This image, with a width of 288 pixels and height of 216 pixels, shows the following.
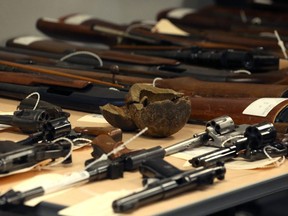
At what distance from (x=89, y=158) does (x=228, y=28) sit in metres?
2.23

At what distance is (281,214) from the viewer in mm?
3400

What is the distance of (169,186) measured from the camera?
1947mm

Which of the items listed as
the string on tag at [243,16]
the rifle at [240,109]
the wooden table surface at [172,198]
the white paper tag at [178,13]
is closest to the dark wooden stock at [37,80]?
the rifle at [240,109]

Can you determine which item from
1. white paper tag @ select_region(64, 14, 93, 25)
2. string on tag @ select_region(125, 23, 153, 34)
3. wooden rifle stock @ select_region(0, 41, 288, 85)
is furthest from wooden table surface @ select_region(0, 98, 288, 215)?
white paper tag @ select_region(64, 14, 93, 25)

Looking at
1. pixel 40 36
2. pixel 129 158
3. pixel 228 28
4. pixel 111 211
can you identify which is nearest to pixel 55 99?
pixel 129 158

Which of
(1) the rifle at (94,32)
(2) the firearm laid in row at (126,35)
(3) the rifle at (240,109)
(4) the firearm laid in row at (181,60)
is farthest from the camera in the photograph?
(1) the rifle at (94,32)

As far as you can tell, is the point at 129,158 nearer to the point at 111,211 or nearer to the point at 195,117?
the point at 111,211

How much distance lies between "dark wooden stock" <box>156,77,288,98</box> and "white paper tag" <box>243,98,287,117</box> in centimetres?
15

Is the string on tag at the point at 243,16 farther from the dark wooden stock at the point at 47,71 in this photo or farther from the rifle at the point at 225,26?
the dark wooden stock at the point at 47,71

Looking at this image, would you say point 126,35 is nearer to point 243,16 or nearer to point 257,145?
point 243,16

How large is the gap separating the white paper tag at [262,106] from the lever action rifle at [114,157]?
0.53 ft

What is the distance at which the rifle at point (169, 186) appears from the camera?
1.87 m

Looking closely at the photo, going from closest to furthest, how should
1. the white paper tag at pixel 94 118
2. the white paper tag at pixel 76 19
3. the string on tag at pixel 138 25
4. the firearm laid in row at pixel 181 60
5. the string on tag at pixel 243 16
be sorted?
the white paper tag at pixel 94 118
the firearm laid in row at pixel 181 60
the string on tag at pixel 138 25
the white paper tag at pixel 76 19
the string on tag at pixel 243 16

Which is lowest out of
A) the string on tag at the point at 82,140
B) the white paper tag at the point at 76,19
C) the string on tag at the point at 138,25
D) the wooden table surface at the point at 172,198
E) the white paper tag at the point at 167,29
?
the wooden table surface at the point at 172,198
